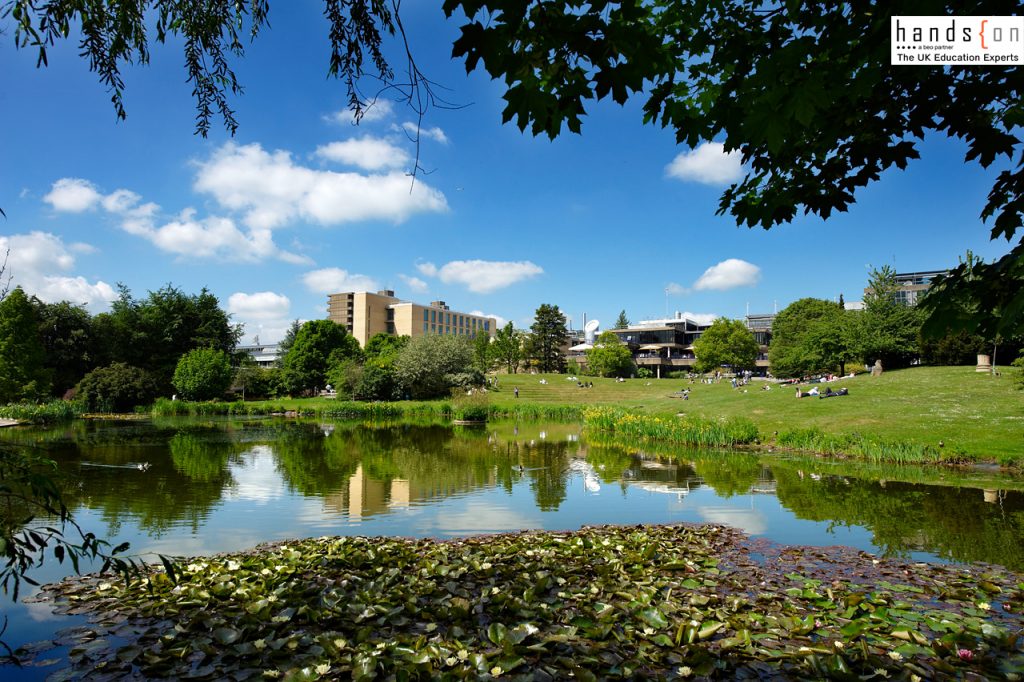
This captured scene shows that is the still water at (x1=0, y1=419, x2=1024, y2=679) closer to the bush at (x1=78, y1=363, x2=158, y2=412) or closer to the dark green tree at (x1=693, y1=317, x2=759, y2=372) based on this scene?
the bush at (x1=78, y1=363, x2=158, y2=412)

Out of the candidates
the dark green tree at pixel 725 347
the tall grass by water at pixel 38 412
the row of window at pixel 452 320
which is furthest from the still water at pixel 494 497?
the row of window at pixel 452 320

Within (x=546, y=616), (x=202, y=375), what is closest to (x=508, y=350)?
(x=202, y=375)

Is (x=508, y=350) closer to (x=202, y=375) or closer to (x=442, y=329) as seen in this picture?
→ (x=202, y=375)

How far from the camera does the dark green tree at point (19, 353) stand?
3488 centimetres

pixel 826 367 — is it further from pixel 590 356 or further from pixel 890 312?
pixel 590 356

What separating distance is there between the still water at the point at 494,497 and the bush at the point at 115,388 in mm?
25495

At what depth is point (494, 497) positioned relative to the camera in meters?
13.5

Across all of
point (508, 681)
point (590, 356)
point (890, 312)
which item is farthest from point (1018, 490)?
point (590, 356)

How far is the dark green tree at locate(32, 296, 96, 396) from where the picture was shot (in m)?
48.3

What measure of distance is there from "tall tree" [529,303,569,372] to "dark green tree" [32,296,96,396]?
183 feet

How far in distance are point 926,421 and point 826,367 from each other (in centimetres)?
2803

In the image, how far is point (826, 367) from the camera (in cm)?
4550

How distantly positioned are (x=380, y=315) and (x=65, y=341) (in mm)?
68237

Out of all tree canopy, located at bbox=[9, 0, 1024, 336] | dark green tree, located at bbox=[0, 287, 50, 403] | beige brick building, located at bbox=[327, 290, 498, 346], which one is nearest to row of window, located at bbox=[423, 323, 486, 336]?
beige brick building, located at bbox=[327, 290, 498, 346]
